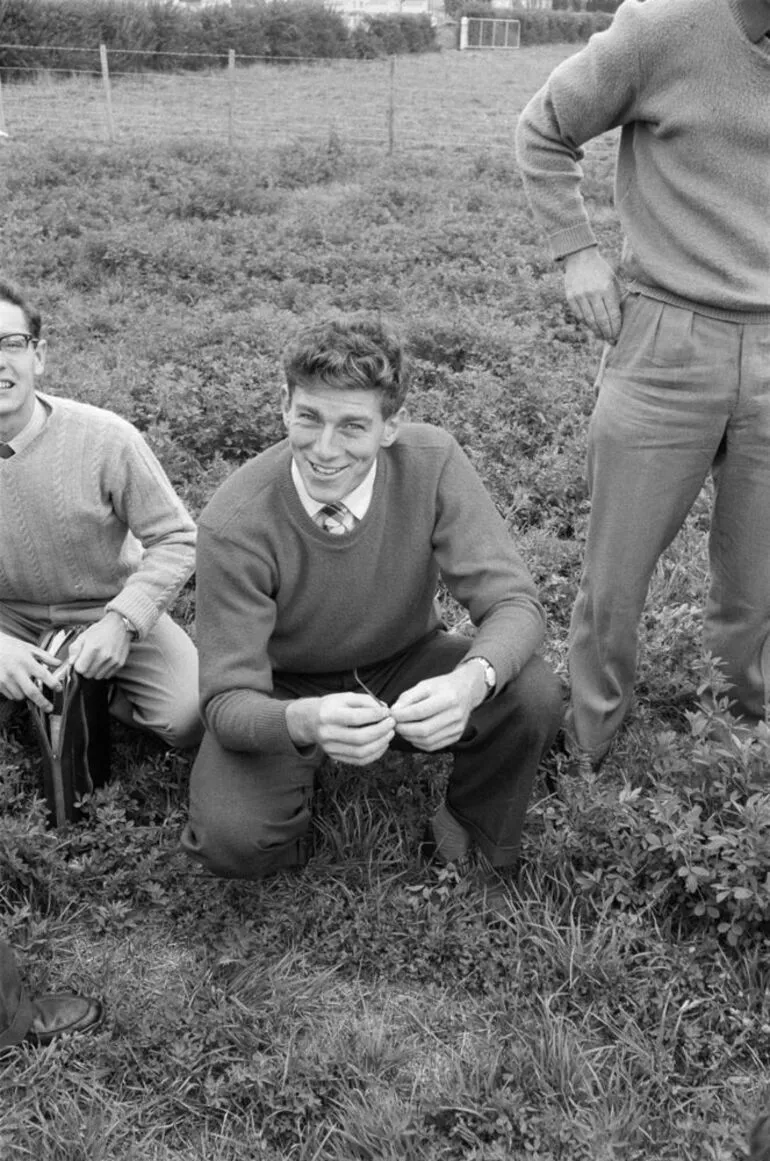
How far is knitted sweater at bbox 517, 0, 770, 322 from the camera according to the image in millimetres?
2852

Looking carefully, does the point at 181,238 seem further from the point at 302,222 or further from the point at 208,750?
the point at 208,750

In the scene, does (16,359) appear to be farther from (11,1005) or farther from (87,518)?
(11,1005)

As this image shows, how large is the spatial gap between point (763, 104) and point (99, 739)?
2487mm

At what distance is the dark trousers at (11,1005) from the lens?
8.62 ft

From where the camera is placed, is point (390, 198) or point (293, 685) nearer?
point (293, 685)

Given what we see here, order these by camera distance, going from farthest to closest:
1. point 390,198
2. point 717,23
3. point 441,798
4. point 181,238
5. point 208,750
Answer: point 390,198
point 181,238
point 441,798
point 208,750
point 717,23

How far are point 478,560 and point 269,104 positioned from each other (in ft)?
72.6

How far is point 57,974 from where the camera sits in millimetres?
2912

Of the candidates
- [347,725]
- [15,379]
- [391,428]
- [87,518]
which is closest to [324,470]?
[391,428]

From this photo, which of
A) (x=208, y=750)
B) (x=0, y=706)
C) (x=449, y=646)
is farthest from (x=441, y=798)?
(x=0, y=706)

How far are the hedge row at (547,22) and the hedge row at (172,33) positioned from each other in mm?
9619

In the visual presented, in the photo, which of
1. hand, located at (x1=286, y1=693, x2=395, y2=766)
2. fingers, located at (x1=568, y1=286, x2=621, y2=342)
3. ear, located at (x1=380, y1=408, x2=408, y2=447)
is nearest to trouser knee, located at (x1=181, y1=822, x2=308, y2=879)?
hand, located at (x1=286, y1=693, x2=395, y2=766)

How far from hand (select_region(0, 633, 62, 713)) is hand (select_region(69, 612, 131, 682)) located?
0.30 feet

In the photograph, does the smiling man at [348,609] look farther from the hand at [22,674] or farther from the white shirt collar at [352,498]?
the hand at [22,674]
